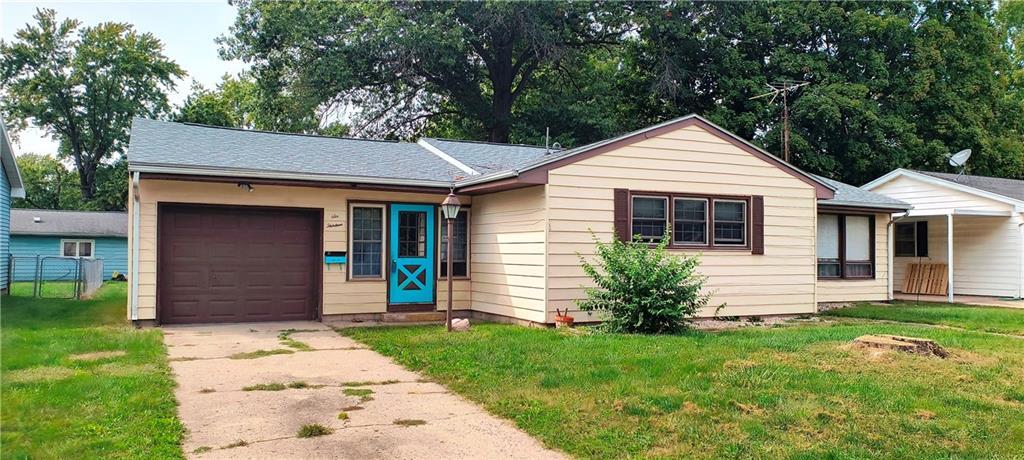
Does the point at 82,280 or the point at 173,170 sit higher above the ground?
the point at 173,170

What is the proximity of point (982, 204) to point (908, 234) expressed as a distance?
7.42 feet

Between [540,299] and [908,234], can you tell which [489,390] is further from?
[908,234]

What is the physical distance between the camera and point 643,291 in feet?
32.2

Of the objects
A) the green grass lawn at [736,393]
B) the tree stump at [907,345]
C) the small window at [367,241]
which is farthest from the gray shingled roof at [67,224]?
the tree stump at [907,345]

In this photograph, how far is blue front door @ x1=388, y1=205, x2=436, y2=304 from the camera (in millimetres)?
12359

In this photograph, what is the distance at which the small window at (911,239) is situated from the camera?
62.4ft

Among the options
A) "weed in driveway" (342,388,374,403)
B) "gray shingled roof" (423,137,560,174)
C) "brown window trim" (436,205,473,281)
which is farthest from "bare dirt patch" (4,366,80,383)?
"gray shingled roof" (423,137,560,174)

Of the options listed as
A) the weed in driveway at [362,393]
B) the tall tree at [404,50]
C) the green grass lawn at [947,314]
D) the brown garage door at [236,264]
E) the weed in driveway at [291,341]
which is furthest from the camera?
the tall tree at [404,50]

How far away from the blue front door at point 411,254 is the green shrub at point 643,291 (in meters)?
3.41

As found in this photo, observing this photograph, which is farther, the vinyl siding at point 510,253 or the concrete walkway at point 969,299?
the concrete walkway at point 969,299

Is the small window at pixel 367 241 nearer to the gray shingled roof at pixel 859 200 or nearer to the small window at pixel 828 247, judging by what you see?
the gray shingled roof at pixel 859 200

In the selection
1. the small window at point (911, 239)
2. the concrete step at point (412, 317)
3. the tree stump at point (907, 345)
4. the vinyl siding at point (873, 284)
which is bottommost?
the concrete step at point (412, 317)

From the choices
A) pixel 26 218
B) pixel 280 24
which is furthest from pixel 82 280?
pixel 26 218

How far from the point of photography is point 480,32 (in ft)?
91.0
